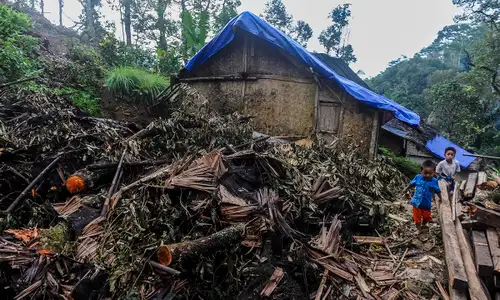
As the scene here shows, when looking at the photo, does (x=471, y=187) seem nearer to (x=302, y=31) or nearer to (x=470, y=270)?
(x=470, y=270)

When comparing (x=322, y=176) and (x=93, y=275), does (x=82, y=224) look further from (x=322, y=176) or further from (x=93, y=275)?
(x=322, y=176)

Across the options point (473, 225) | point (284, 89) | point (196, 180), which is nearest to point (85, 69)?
point (284, 89)

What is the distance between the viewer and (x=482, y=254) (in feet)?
10.1

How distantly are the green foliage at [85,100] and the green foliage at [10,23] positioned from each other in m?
2.13

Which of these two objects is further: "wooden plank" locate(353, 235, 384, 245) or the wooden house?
the wooden house

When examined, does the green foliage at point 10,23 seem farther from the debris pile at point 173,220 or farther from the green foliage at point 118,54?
the debris pile at point 173,220

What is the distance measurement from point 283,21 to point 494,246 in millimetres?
27451

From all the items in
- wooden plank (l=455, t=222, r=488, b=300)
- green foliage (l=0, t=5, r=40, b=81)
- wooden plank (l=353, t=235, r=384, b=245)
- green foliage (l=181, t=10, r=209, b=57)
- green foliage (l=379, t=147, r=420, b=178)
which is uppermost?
green foliage (l=181, t=10, r=209, b=57)

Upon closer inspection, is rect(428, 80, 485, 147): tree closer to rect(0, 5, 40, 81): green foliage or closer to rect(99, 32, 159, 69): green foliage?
rect(99, 32, 159, 69): green foliage

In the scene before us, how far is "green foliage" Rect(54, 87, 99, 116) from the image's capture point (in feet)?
29.1

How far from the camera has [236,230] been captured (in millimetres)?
3186

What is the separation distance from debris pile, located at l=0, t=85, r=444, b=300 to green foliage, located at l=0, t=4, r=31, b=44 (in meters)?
4.86

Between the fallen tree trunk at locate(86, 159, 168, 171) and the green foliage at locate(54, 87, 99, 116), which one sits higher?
the green foliage at locate(54, 87, 99, 116)

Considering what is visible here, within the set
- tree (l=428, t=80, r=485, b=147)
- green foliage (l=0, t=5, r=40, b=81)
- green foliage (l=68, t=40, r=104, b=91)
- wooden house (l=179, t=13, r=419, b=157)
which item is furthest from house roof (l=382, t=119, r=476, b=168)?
green foliage (l=0, t=5, r=40, b=81)
